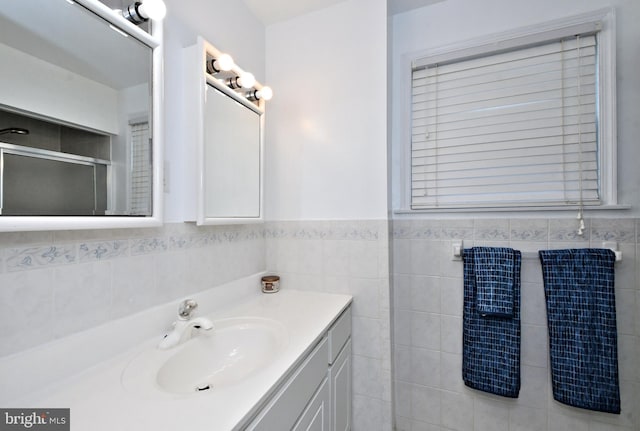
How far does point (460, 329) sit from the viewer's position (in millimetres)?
1507

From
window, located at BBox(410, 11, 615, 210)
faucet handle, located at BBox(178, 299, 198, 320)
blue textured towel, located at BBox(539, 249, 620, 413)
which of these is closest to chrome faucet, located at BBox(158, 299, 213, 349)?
faucet handle, located at BBox(178, 299, 198, 320)

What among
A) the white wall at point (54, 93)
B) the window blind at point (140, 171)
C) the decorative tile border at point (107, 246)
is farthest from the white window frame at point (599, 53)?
the white wall at point (54, 93)

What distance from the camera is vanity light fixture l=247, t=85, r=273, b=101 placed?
1459 millimetres

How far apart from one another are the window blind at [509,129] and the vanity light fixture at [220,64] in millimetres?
1062

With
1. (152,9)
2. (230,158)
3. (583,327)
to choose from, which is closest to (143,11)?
(152,9)

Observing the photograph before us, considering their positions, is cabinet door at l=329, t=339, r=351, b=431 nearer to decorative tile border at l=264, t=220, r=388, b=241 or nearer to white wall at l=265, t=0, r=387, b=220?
decorative tile border at l=264, t=220, r=388, b=241

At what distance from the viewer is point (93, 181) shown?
81 centimetres

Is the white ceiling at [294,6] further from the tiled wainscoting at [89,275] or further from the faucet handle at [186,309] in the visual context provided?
the faucet handle at [186,309]

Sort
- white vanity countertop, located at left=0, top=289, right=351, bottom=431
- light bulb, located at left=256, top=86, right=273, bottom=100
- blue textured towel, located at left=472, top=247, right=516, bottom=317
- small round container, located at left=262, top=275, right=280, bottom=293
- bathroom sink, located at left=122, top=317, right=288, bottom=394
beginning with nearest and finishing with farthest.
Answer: white vanity countertop, located at left=0, top=289, right=351, bottom=431 < bathroom sink, located at left=122, top=317, right=288, bottom=394 < blue textured towel, located at left=472, top=247, right=516, bottom=317 < light bulb, located at left=256, top=86, right=273, bottom=100 < small round container, located at left=262, top=275, right=280, bottom=293

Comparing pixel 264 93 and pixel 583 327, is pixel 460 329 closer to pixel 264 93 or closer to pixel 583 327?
pixel 583 327

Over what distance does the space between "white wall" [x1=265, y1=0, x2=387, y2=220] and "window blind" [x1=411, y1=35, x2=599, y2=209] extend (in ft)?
1.04

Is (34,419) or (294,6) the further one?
(294,6)

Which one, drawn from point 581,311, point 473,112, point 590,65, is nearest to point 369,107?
point 473,112

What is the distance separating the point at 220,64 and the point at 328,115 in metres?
0.63
